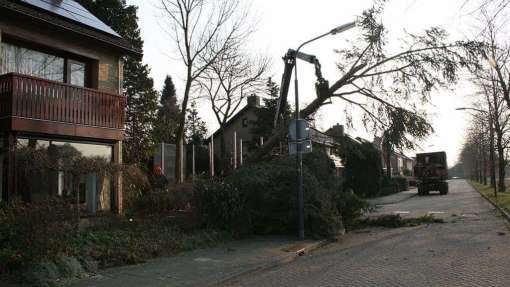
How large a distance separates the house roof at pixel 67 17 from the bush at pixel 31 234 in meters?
6.67

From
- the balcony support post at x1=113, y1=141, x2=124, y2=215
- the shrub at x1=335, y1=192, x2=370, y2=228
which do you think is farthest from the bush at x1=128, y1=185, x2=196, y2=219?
the shrub at x1=335, y1=192, x2=370, y2=228

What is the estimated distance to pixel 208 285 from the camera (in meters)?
7.86

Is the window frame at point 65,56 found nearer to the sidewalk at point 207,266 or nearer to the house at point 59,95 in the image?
the house at point 59,95

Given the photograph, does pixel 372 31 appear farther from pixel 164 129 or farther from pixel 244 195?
pixel 164 129

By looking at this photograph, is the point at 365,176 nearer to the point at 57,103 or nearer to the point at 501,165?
the point at 501,165

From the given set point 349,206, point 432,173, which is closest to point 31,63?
point 349,206

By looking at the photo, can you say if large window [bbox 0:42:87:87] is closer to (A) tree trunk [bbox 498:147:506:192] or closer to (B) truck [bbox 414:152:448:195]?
(A) tree trunk [bbox 498:147:506:192]

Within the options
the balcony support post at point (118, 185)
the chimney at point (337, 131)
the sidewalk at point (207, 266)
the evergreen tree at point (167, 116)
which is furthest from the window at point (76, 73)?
the evergreen tree at point (167, 116)

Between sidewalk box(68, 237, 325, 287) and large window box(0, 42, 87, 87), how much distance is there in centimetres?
735

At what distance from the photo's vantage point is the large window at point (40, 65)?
43.6 feet

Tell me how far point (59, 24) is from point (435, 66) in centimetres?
1318

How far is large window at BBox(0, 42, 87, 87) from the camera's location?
43.6 feet

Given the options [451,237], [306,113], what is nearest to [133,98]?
[306,113]

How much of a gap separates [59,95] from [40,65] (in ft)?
5.03
